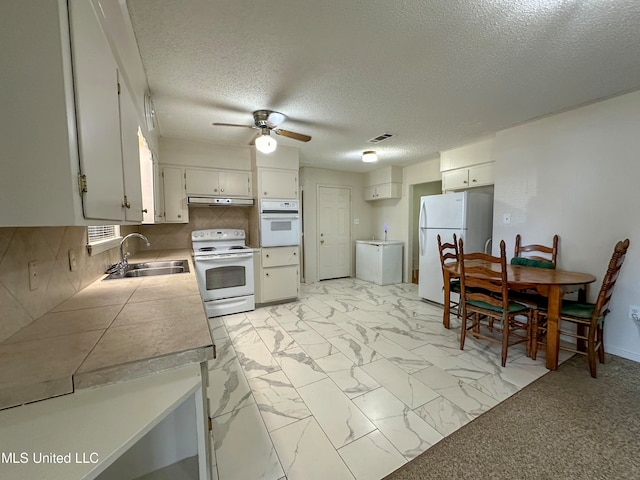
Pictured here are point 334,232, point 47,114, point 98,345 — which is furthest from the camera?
point 334,232

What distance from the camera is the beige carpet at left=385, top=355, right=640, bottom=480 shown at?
128 centimetres

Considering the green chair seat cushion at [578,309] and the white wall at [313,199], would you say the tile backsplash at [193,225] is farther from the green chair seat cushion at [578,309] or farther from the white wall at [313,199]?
the green chair seat cushion at [578,309]

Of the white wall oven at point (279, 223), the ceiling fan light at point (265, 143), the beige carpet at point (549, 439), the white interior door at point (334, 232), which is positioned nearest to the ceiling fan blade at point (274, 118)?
the ceiling fan light at point (265, 143)

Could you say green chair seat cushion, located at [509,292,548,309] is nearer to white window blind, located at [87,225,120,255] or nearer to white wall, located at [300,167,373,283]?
white wall, located at [300,167,373,283]

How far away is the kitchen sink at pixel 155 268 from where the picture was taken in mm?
2272

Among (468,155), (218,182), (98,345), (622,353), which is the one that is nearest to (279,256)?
(218,182)

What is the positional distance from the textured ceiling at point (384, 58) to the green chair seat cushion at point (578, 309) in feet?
6.11

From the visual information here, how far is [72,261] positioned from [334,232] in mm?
4278

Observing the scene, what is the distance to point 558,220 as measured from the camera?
2695 mm

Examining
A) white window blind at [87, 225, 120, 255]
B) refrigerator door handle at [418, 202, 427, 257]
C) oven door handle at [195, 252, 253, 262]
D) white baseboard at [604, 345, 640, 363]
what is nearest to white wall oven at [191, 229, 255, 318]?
oven door handle at [195, 252, 253, 262]

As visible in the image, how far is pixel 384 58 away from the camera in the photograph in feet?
5.78

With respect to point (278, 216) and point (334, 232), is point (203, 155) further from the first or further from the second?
point (334, 232)

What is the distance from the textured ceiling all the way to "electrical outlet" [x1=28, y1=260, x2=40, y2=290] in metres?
1.36

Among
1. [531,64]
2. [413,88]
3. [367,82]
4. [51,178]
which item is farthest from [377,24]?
[51,178]
